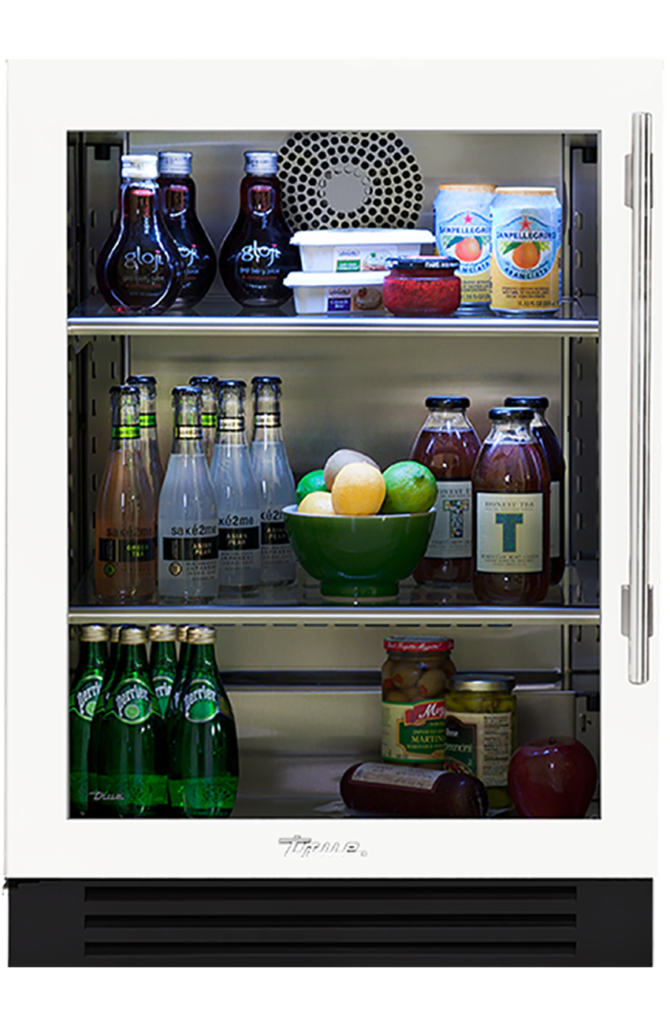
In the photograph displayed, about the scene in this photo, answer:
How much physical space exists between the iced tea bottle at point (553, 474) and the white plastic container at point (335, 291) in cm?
33

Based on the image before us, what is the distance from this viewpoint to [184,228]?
110 inches

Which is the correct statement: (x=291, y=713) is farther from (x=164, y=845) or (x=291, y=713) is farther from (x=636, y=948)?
(x=636, y=948)

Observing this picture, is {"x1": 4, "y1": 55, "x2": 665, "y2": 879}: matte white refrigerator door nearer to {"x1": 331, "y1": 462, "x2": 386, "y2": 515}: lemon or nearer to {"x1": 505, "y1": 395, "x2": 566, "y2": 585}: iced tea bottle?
{"x1": 505, "y1": 395, "x2": 566, "y2": 585}: iced tea bottle

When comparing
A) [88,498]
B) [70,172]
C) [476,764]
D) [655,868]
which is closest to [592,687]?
[476,764]

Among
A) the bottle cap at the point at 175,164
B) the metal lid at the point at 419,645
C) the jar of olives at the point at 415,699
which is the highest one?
the bottle cap at the point at 175,164

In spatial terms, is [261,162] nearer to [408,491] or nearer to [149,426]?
[149,426]

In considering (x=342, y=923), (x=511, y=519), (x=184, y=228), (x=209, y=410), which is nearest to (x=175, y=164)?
(x=184, y=228)

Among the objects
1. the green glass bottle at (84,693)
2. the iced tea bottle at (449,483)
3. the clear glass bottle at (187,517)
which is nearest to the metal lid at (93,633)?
the green glass bottle at (84,693)

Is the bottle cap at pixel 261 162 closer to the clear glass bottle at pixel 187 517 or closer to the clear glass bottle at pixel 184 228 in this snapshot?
the clear glass bottle at pixel 184 228

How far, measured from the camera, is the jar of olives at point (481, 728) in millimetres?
2820

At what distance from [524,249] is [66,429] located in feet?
2.80

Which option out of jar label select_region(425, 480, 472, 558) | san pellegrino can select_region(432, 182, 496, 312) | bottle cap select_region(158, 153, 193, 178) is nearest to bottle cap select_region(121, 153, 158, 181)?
bottle cap select_region(158, 153, 193, 178)

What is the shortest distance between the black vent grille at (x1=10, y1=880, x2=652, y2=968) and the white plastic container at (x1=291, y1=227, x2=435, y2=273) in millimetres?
1099

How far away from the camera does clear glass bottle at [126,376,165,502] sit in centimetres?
269
